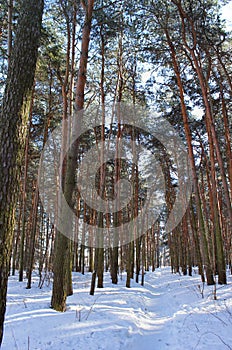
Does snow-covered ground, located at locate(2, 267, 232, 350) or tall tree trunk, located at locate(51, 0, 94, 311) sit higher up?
tall tree trunk, located at locate(51, 0, 94, 311)

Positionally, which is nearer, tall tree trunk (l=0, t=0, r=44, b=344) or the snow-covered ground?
tall tree trunk (l=0, t=0, r=44, b=344)

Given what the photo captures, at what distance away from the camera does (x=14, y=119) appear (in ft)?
10.6

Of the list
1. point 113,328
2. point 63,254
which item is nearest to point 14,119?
point 63,254

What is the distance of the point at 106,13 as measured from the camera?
8.41 m

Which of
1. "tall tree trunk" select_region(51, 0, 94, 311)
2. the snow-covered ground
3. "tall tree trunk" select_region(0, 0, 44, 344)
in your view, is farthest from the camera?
"tall tree trunk" select_region(51, 0, 94, 311)

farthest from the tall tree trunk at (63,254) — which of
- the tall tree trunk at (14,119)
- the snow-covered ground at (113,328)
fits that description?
the tall tree trunk at (14,119)

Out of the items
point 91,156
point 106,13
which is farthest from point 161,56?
point 91,156

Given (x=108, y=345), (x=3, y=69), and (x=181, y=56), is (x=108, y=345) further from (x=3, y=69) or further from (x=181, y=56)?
(x=181, y=56)

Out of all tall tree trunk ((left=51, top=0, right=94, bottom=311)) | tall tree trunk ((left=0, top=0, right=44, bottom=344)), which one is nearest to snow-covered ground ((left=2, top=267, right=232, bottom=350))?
tall tree trunk ((left=51, top=0, right=94, bottom=311))

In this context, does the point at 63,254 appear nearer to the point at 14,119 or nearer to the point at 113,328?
the point at 113,328

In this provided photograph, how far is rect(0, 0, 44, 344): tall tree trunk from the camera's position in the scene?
9.83 ft

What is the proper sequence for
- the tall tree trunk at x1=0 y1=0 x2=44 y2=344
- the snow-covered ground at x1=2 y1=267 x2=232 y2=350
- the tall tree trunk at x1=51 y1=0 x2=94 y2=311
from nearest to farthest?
1. the tall tree trunk at x1=0 y1=0 x2=44 y2=344
2. the snow-covered ground at x1=2 y1=267 x2=232 y2=350
3. the tall tree trunk at x1=51 y1=0 x2=94 y2=311

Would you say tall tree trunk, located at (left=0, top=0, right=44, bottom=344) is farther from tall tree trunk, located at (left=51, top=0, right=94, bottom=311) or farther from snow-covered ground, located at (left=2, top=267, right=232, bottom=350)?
tall tree trunk, located at (left=51, top=0, right=94, bottom=311)

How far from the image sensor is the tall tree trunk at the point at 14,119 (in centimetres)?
300
